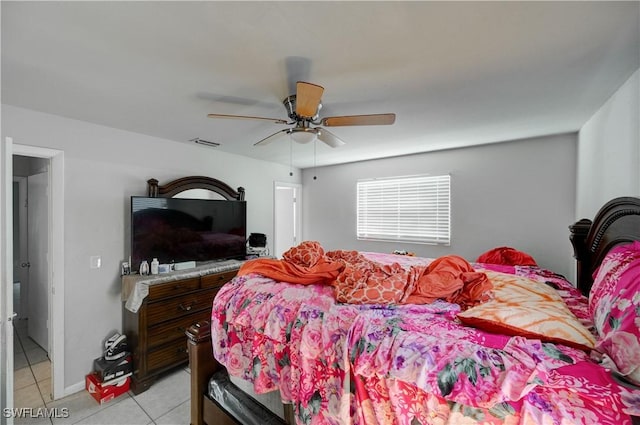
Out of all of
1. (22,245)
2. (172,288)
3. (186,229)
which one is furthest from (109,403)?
(22,245)

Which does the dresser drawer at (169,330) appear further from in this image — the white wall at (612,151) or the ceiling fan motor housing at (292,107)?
the white wall at (612,151)

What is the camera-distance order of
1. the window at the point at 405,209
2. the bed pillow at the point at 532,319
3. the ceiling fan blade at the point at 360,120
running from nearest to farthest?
the bed pillow at the point at 532,319, the ceiling fan blade at the point at 360,120, the window at the point at 405,209

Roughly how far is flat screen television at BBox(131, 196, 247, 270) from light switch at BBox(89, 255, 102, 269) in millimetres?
290

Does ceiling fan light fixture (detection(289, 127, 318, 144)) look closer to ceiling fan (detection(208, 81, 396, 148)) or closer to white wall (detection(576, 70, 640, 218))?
ceiling fan (detection(208, 81, 396, 148))

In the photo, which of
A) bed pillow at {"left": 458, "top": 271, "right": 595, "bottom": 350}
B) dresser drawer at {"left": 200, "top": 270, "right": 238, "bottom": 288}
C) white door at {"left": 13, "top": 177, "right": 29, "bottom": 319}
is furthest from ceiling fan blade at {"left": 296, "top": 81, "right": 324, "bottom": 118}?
white door at {"left": 13, "top": 177, "right": 29, "bottom": 319}

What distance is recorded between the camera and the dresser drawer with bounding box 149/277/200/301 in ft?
8.76

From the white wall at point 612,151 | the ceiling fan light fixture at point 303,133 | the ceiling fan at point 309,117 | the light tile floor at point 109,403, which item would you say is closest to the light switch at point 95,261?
the light tile floor at point 109,403

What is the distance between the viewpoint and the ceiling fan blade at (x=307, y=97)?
1.53 m

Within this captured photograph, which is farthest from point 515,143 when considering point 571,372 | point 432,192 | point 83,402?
point 83,402

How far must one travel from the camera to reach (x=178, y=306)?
2.86 m

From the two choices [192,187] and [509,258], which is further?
[192,187]

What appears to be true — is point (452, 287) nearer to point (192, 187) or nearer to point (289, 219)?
point (192, 187)

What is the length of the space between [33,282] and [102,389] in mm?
2112

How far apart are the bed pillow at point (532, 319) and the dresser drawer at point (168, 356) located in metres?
2.87
